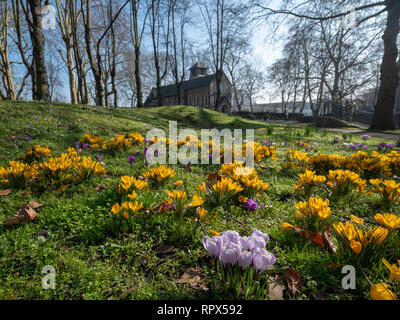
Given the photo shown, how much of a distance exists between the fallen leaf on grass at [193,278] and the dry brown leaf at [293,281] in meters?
0.47

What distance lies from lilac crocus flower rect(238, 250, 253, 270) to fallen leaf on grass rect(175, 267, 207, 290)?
31 cm

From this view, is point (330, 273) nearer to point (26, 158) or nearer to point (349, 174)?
point (349, 174)

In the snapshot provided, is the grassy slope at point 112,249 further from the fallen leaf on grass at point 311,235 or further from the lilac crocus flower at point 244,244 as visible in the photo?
the lilac crocus flower at point 244,244

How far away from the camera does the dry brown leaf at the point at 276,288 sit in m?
1.07

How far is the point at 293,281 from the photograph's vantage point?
1.12 metres

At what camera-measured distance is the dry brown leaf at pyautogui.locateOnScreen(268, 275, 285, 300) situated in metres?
1.07

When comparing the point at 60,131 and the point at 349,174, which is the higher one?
the point at 60,131

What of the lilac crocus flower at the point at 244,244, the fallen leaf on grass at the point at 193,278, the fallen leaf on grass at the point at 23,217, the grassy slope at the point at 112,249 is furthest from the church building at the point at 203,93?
the lilac crocus flower at the point at 244,244

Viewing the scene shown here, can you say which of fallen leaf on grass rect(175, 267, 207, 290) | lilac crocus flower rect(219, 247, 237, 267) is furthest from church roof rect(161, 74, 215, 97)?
Answer: lilac crocus flower rect(219, 247, 237, 267)

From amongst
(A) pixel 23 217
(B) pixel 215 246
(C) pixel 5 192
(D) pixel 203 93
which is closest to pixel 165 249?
(B) pixel 215 246
